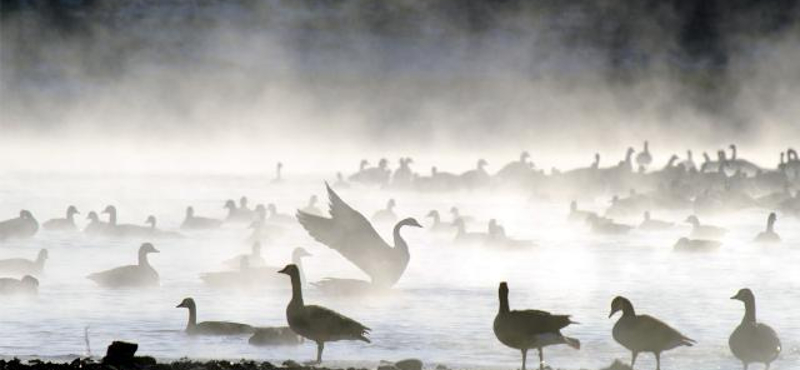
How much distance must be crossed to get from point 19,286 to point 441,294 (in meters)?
5.22

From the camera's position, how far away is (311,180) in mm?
56062

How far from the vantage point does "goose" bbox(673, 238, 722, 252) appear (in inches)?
1213

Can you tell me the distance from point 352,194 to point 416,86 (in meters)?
28.0

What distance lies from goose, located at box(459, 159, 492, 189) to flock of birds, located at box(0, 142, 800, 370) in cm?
3

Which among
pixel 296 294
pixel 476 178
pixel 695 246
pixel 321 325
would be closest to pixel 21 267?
pixel 296 294

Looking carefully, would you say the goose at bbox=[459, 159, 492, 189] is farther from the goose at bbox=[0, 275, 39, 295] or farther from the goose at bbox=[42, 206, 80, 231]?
the goose at bbox=[0, 275, 39, 295]

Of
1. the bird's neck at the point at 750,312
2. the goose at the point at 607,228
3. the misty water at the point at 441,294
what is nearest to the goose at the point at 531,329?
the misty water at the point at 441,294

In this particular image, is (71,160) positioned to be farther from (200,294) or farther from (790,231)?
(200,294)

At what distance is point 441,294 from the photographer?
23562 millimetres

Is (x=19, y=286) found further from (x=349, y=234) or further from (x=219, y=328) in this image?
(x=219, y=328)

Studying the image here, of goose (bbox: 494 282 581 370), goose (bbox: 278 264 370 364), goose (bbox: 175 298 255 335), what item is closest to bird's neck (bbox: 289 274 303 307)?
goose (bbox: 278 264 370 364)

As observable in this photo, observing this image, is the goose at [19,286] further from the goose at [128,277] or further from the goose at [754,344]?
the goose at [754,344]

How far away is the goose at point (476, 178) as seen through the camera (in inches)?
1993

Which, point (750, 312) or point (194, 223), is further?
point (194, 223)
